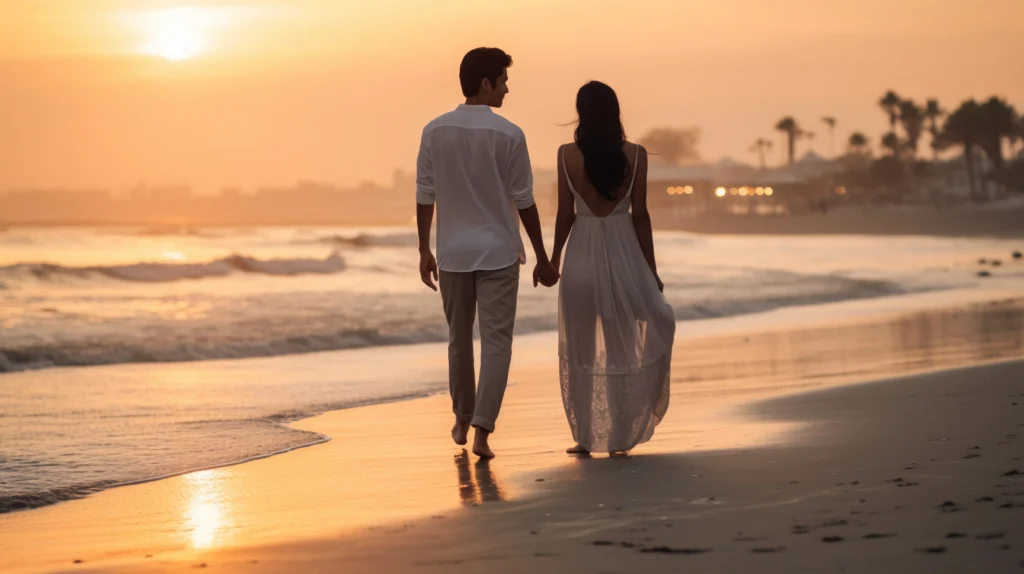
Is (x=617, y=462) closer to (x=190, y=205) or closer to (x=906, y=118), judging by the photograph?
(x=906, y=118)

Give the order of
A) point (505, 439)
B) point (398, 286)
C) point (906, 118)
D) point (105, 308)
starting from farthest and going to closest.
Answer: point (906, 118), point (398, 286), point (105, 308), point (505, 439)

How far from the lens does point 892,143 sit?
4998 inches

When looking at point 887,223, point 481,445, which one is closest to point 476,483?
point 481,445

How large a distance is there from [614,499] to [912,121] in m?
129

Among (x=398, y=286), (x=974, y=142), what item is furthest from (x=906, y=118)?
(x=398, y=286)

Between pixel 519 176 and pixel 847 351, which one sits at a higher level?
pixel 519 176

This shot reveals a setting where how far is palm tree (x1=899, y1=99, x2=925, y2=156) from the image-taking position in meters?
127

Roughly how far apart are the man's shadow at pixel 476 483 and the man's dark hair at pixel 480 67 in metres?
1.81

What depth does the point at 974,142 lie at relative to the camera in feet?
347

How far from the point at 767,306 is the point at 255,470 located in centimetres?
1525

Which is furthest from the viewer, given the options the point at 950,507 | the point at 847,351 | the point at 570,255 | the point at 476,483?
the point at 847,351

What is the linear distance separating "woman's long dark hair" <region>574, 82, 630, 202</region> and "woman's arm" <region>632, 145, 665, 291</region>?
0.27 ft

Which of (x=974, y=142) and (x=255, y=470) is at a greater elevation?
(x=974, y=142)

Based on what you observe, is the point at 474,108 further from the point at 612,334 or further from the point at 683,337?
the point at 683,337
